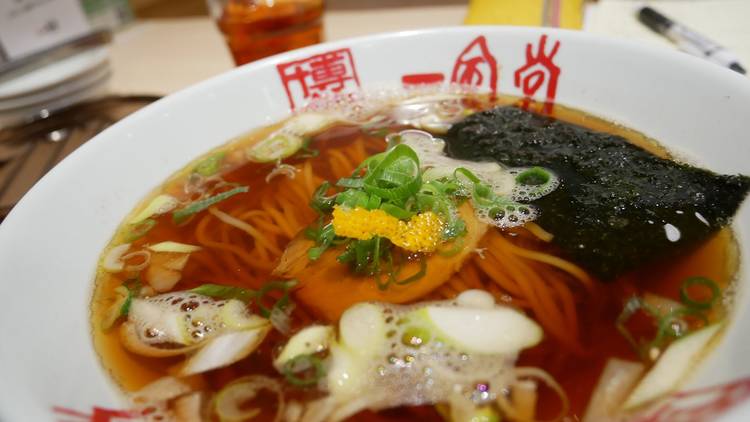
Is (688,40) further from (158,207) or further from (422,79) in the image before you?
(158,207)

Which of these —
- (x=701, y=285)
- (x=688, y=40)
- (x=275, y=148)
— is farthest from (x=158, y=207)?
(x=688, y=40)

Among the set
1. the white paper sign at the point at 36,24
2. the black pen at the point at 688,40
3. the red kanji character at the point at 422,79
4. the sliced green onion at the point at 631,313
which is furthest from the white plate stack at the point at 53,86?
the black pen at the point at 688,40

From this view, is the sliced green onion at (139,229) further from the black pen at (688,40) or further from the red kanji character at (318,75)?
the black pen at (688,40)

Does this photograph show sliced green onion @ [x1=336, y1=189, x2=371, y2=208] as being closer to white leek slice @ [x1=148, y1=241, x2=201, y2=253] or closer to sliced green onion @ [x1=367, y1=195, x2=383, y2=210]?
sliced green onion @ [x1=367, y1=195, x2=383, y2=210]

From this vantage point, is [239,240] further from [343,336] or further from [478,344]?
[478,344]

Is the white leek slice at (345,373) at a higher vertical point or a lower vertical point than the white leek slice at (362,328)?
lower

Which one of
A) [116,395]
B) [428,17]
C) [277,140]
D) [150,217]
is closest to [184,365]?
[116,395]
